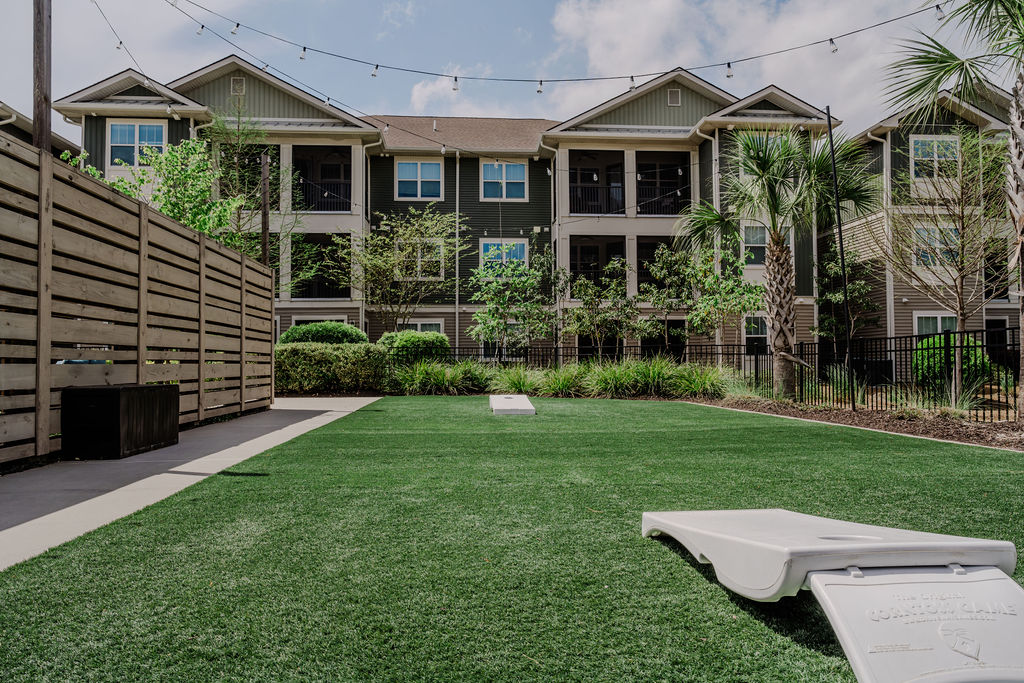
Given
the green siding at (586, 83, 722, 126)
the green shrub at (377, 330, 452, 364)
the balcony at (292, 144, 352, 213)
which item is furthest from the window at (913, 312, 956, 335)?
the balcony at (292, 144, 352, 213)

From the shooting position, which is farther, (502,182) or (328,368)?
(502,182)

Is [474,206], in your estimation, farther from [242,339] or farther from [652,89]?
[242,339]

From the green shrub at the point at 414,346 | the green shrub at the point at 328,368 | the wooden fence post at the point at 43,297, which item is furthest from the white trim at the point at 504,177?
the wooden fence post at the point at 43,297

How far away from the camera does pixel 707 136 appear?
21.9 meters

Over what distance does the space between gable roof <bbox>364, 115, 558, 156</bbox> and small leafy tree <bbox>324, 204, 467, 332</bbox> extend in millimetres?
2910

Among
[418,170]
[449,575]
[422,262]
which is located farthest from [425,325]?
[449,575]

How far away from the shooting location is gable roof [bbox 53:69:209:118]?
2023cm

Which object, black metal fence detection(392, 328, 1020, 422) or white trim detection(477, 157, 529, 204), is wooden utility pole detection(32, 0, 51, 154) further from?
white trim detection(477, 157, 529, 204)

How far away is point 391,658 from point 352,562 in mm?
937

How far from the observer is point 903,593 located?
72.2 inches

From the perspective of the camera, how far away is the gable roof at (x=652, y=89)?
22.2 m

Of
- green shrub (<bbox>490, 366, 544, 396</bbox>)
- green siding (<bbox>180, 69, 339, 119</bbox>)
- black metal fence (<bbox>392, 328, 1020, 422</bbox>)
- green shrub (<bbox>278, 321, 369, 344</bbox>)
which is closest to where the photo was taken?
black metal fence (<bbox>392, 328, 1020, 422</bbox>)

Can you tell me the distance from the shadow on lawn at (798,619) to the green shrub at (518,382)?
12166 millimetres

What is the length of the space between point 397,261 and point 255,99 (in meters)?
7.93
